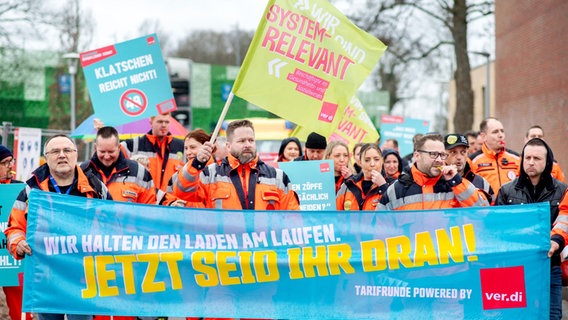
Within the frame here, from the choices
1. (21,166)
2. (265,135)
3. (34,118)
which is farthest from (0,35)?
(21,166)

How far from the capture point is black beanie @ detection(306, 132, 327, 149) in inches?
389

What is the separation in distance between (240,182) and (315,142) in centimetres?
284

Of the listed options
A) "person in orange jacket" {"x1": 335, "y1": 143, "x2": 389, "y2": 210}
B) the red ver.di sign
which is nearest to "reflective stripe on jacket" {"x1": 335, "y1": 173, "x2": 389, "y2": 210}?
"person in orange jacket" {"x1": 335, "y1": 143, "x2": 389, "y2": 210}

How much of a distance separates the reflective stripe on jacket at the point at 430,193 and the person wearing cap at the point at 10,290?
3714mm

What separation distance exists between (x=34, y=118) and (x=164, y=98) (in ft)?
76.3

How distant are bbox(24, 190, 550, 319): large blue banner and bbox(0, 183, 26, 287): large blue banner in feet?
5.95

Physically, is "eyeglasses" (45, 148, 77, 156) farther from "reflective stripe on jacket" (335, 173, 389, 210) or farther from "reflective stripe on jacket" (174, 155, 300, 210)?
"reflective stripe on jacket" (335, 173, 389, 210)

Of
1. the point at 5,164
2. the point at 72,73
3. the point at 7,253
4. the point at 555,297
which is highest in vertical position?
Result: the point at 72,73

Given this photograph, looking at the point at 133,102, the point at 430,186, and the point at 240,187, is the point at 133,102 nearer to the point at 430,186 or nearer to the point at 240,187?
the point at 240,187

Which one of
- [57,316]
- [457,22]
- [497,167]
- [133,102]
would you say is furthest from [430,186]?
[457,22]

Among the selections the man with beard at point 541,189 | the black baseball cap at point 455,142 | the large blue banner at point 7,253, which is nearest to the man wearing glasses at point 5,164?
the large blue banner at point 7,253

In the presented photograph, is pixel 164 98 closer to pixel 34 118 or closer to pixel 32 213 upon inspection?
pixel 32 213

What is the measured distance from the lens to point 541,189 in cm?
739

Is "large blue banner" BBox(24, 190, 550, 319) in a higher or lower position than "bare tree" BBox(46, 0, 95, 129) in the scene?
lower
